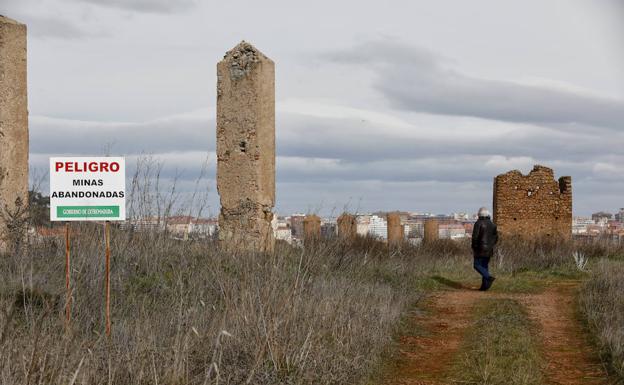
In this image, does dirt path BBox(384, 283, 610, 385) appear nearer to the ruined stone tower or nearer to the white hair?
the white hair

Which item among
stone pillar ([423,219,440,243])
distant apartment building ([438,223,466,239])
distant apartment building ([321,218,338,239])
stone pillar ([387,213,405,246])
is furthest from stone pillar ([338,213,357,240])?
distant apartment building ([438,223,466,239])

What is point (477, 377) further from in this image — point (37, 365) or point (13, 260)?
point (13, 260)

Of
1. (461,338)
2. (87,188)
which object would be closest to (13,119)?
(87,188)

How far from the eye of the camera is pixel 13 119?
512 inches

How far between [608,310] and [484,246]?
378 cm

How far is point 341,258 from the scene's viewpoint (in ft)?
41.5

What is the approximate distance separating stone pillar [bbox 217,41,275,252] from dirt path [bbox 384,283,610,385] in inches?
123

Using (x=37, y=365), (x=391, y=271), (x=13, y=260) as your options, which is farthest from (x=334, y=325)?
(x=391, y=271)

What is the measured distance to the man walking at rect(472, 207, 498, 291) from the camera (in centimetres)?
1383

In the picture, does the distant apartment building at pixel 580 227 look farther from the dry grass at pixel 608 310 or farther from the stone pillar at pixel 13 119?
the stone pillar at pixel 13 119

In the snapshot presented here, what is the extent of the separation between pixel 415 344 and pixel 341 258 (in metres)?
3.72

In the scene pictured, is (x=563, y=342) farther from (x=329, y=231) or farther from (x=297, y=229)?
(x=297, y=229)

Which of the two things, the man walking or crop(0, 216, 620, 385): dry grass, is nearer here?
crop(0, 216, 620, 385): dry grass

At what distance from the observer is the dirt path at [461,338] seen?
761cm
